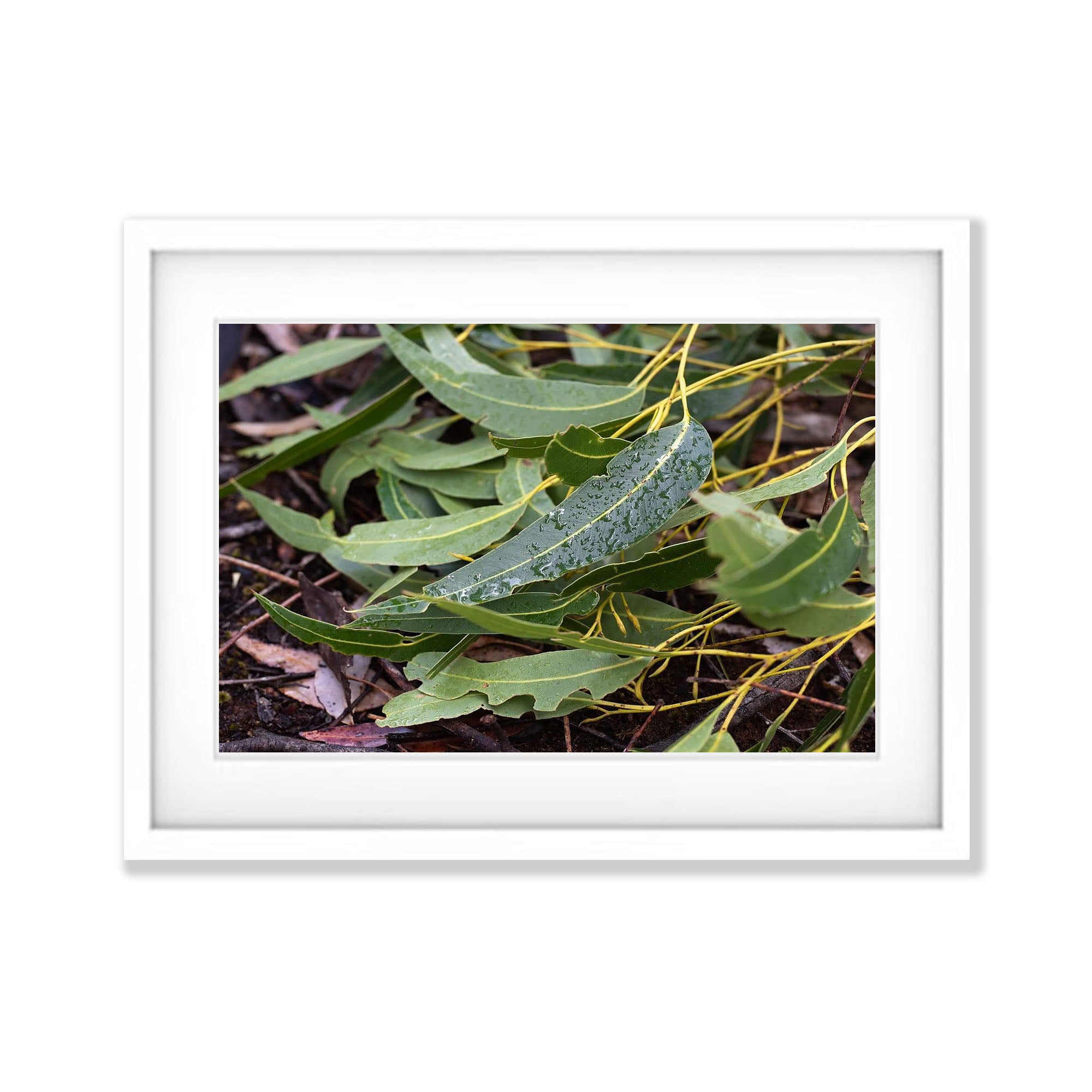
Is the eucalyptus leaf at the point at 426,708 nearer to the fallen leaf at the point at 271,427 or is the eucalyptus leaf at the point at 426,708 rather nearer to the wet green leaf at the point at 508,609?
the wet green leaf at the point at 508,609

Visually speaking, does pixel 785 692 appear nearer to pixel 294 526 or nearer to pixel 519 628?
pixel 519 628

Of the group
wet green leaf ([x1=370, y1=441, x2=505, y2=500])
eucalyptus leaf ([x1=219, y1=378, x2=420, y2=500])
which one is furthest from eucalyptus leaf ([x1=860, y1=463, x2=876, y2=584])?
eucalyptus leaf ([x1=219, y1=378, x2=420, y2=500])

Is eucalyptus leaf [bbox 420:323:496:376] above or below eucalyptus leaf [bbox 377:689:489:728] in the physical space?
above

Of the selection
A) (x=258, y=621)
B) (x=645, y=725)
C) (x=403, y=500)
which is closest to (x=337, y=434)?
(x=403, y=500)

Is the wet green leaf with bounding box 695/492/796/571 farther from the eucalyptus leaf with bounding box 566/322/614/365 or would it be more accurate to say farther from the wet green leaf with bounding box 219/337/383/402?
the wet green leaf with bounding box 219/337/383/402
